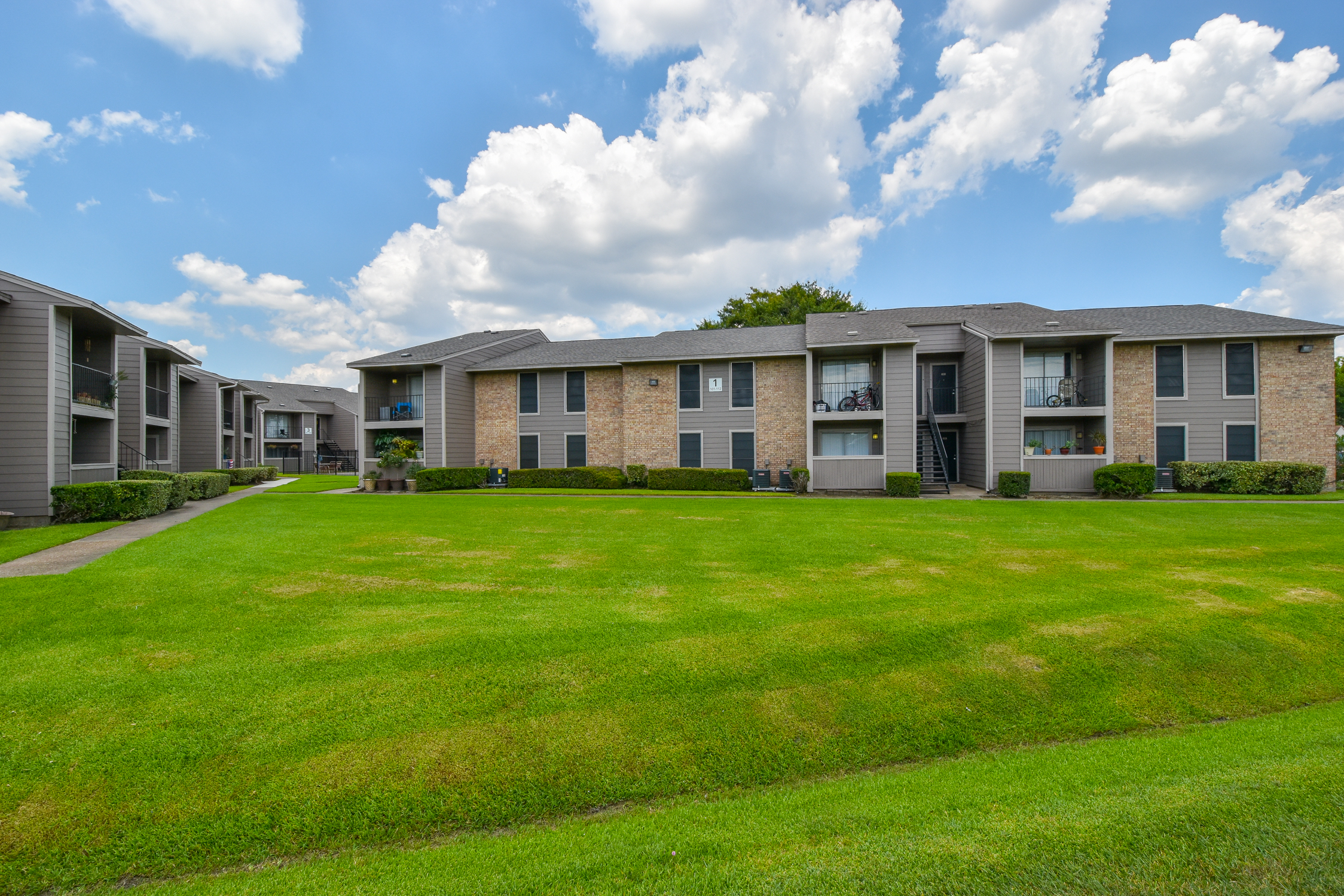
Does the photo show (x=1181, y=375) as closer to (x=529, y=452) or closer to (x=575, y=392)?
(x=575, y=392)

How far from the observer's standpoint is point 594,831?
2770 mm

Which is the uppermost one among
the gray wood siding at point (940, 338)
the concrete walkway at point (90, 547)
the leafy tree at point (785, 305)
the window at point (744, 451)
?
the leafy tree at point (785, 305)

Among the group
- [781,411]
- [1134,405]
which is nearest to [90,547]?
[781,411]

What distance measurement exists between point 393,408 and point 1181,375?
31.5 metres

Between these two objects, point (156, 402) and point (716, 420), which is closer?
point (156, 402)

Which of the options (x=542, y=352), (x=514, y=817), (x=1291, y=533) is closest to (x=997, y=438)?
(x=1291, y=533)

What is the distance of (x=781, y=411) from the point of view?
21109mm

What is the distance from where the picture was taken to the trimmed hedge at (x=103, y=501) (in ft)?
40.1

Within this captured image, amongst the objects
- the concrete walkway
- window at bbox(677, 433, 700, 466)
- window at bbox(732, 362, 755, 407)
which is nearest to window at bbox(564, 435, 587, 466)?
window at bbox(677, 433, 700, 466)

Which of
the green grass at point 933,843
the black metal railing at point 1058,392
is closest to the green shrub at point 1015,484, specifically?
the black metal railing at point 1058,392

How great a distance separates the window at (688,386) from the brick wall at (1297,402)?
20.1 metres

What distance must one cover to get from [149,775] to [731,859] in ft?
10.8

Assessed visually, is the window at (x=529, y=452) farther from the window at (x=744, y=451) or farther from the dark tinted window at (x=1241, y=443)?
the dark tinted window at (x=1241, y=443)

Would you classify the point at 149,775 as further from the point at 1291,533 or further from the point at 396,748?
the point at 1291,533
